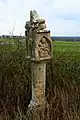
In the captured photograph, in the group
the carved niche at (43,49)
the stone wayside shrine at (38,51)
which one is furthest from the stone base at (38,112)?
the carved niche at (43,49)

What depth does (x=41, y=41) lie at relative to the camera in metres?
6.11

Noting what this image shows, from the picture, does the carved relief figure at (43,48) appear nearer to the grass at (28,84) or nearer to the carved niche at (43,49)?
the carved niche at (43,49)

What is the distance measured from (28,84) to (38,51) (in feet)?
4.26

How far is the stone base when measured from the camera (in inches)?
221

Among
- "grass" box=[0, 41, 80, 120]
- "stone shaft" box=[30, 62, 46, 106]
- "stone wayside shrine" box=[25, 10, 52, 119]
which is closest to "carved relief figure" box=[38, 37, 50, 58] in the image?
"stone wayside shrine" box=[25, 10, 52, 119]

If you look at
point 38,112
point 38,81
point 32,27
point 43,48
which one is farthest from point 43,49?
point 38,112

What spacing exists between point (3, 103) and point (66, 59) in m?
1.92

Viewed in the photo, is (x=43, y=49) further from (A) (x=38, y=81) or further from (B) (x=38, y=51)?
(A) (x=38, y=81)

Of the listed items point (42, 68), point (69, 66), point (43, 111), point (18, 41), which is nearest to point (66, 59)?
point (69, 66)

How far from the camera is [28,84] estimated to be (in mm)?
7188

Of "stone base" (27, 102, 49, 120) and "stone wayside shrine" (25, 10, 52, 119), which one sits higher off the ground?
"stone wayside shrine" (25, 10, 52, 119)

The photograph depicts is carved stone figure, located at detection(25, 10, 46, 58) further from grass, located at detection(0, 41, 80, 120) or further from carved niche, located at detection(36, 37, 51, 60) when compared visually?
grass, located at detection(0, 41, 80, 120)

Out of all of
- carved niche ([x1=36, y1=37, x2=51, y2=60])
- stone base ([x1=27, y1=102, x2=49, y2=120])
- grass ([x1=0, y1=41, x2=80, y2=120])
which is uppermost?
carved niche ([x1=36, y1=37, x2=51, y2=60])

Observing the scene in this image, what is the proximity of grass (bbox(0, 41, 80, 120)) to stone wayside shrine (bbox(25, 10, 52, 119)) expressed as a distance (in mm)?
254
